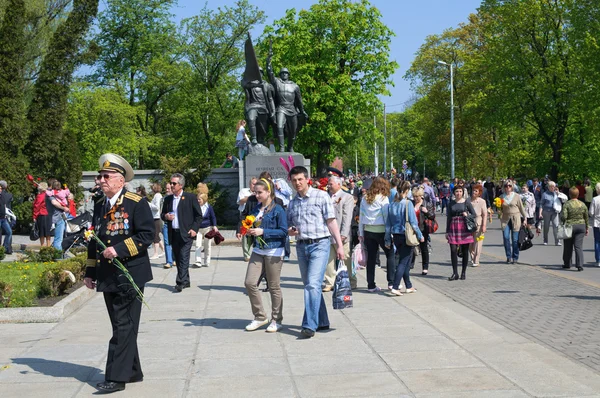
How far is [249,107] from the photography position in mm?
24156

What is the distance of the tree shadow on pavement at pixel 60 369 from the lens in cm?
660

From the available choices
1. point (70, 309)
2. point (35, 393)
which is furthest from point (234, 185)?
point (35, 393)

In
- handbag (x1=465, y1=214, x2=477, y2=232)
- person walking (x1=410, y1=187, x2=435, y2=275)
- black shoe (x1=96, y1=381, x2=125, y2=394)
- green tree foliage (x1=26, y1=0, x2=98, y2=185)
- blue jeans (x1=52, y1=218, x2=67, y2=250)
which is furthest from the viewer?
green tree foliage (x1=26, y1=0, x2=98, y2=185)

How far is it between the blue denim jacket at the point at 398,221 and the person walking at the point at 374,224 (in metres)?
0.17

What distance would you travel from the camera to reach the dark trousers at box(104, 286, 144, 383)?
6100mm

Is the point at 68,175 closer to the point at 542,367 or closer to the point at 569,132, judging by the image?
the point at 542,367

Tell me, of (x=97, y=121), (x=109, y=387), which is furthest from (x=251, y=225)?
(x=97, y=121)

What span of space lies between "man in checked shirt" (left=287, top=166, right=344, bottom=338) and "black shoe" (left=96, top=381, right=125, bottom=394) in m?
2.47

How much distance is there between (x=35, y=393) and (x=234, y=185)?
2157cm

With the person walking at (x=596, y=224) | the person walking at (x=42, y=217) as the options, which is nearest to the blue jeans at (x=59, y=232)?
the person walking at (x=42, y=217)

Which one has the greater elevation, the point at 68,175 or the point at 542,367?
the point at 68,175

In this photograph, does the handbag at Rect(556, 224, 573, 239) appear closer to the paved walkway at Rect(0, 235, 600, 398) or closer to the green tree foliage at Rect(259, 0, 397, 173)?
the paved walkway at Rect(0, 235, 600, 398)

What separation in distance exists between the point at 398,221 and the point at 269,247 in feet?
11.6

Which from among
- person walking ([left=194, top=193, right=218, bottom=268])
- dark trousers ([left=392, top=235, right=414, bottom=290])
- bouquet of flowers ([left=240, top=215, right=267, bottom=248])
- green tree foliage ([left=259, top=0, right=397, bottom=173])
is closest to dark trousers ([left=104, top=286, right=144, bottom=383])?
bouquet of flowers ([left=240, top=215, right=267, bottom=248])
